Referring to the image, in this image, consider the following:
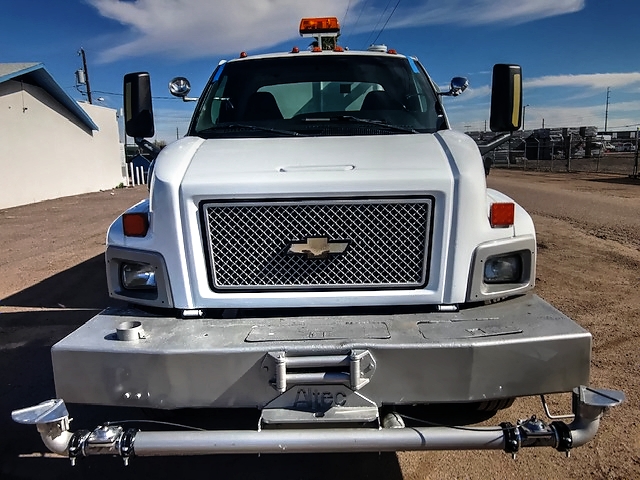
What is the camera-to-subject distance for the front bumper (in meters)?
2.53

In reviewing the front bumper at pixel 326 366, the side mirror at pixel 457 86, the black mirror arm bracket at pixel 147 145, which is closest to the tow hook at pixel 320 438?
the front bumper at pixel 326 366

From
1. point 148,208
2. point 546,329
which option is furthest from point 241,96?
point 546,329

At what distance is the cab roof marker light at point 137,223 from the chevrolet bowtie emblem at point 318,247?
0.82 meters

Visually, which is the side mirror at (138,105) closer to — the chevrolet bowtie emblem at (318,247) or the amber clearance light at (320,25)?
the chevrolet bowtie emblem at (318,247)

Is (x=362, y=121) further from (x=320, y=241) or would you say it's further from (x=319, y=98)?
(x=320, y=241)

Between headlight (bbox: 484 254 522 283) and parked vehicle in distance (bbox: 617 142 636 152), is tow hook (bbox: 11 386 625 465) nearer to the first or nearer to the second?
headlight (bbox: 484 254 522 283)

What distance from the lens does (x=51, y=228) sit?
13.5 m

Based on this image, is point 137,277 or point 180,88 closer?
point 137,277

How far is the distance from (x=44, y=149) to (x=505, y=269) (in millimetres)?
22443

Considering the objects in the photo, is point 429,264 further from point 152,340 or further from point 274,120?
point 274,120

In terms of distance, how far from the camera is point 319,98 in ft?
14.9

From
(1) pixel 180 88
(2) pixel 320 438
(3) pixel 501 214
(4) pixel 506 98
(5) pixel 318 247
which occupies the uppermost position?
(1) pixel 180 88

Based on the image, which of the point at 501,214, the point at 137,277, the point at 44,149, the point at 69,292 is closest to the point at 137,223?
the point at 137,277

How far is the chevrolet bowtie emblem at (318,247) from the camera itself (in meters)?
2.97
